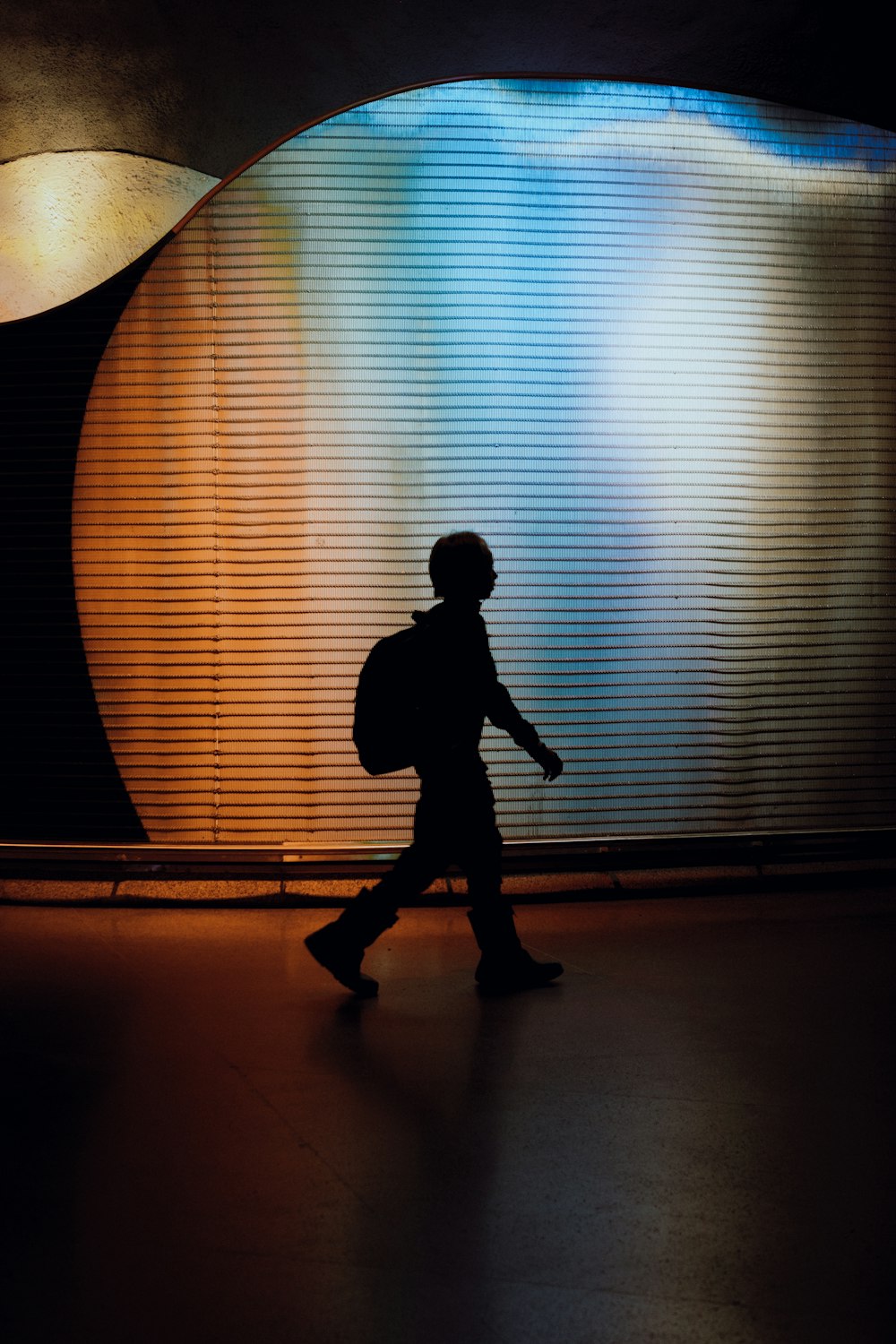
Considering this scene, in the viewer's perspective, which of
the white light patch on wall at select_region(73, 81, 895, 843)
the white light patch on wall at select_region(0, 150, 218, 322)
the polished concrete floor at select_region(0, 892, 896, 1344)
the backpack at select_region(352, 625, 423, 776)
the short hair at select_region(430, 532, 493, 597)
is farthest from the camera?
the white light patch on wall at select_region(0, 150, 218, 322)

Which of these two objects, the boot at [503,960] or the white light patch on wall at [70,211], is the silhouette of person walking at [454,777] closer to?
the boot at [503,960]

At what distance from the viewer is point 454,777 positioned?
12.6 feet

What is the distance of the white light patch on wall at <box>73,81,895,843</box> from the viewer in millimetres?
5383

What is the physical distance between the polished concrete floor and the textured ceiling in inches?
162

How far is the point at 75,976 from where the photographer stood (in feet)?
13.6

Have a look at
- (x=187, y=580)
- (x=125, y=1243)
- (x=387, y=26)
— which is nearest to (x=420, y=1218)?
(x=125, y=1243)

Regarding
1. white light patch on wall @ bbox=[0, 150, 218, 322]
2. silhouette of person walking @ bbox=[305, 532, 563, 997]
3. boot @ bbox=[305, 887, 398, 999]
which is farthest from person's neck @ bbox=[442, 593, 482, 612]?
white light patch on wall @ bbox=[0, 150, 218, 322]

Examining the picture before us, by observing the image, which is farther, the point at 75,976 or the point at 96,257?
the point at 96,257

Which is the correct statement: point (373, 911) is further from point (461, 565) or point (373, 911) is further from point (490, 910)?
point (461, 565)

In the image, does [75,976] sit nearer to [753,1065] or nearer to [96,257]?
[753,1065]

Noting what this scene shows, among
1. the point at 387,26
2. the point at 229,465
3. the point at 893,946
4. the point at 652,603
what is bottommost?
the point at 893,946

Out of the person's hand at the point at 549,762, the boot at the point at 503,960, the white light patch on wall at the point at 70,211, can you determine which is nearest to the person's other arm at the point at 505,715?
the person's hand at the point at 549,762

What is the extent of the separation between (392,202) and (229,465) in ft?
4.96

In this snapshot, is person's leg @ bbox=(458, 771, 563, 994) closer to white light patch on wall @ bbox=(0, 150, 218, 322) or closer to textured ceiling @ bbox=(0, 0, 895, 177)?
white light patch on wall @ bbox=(0, 150, 218, 322)
